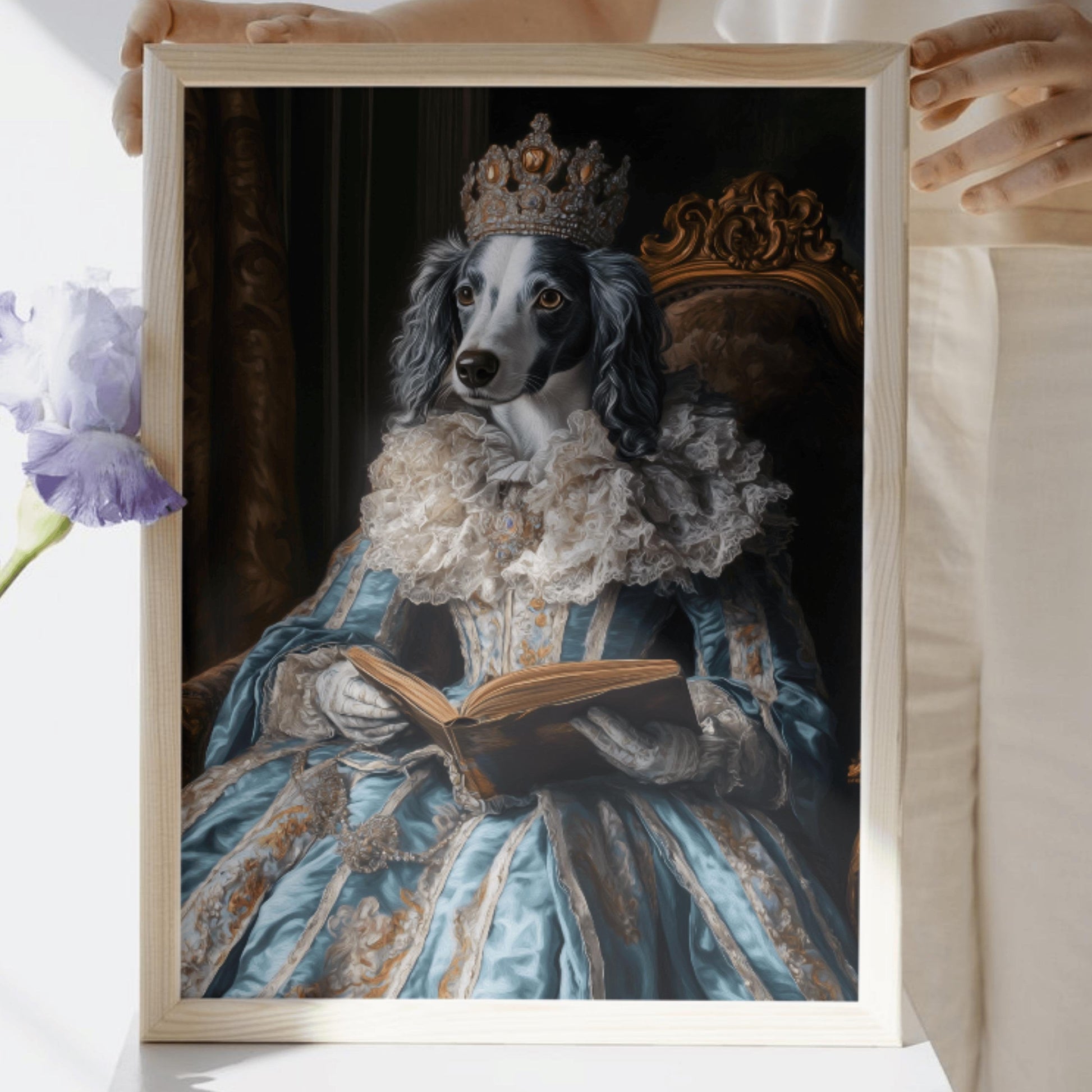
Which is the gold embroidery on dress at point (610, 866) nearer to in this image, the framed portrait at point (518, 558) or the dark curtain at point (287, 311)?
the framed portrait at point (518, 558)

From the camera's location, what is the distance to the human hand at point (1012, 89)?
633 mm

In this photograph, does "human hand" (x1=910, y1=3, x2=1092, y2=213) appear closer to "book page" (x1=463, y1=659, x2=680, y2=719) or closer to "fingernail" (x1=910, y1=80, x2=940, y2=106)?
"fingernail" (x1=910, y1=80, x2=940, y2=106)

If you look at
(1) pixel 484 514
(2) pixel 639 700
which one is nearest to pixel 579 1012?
(2) pixel 639 700

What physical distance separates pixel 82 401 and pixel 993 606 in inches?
26.4

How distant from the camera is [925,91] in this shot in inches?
24.7

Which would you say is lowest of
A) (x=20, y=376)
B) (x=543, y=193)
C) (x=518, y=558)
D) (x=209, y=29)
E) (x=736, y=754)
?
(x=736, y=754)

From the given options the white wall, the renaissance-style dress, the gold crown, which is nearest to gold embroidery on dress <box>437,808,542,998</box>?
the renaissance-style dress

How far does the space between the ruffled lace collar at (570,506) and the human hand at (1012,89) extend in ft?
0.79

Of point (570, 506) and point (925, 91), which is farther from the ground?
point (925, 91)

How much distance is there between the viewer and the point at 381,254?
61cm

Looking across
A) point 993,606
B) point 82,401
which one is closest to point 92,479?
point 82,401

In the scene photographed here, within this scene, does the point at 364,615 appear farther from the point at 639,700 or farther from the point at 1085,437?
the point at 1085,437

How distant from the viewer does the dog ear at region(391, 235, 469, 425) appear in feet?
2.00

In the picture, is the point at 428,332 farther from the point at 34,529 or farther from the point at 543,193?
the point at 34,529
